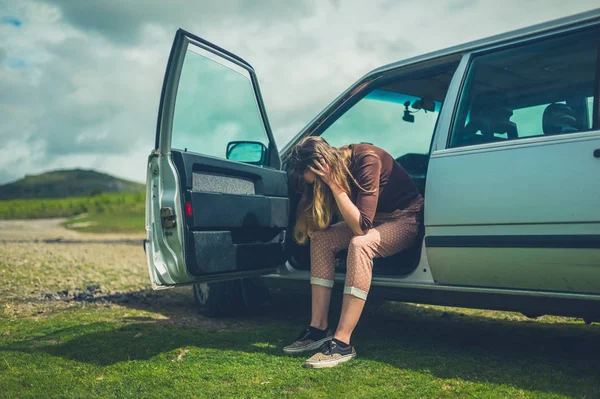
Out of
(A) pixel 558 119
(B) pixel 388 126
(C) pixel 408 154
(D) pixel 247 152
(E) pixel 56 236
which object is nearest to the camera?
(A) pixel 558 119

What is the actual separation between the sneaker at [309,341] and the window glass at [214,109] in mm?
1235

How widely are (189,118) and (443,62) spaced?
163 cm

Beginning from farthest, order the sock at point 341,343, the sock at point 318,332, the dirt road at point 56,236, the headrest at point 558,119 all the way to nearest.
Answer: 1. the dirt road at point 56,236
2. the sock at point 318,332
3. the sock at point 341,343
4. the headrest at point 558,119

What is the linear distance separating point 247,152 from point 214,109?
42cm

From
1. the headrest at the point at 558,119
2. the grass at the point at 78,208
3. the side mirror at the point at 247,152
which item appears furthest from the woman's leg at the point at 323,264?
the grass at the point at 78,208

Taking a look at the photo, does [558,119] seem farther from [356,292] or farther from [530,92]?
[356,292]

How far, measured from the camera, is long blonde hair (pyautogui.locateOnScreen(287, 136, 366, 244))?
318 cm

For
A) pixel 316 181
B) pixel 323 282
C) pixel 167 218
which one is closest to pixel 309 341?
pixel 323 282

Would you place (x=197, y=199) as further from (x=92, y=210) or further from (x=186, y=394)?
(x=92, y=210)

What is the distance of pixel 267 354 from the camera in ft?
10.4

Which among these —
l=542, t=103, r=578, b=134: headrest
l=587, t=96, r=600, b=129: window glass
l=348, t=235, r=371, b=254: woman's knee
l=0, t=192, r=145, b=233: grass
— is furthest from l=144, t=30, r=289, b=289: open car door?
l=0, t=192, r=145, b=233: grass

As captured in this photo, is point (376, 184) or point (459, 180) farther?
point (376, 184)

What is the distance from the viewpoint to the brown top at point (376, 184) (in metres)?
3.17

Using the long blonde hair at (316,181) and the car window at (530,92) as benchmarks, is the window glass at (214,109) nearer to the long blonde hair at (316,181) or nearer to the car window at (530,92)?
the long blonde hair at (316,181)
